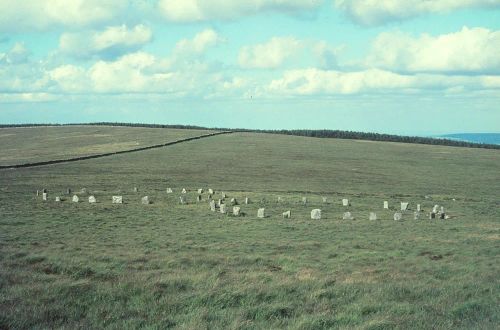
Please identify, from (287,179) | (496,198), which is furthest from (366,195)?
(287,179)

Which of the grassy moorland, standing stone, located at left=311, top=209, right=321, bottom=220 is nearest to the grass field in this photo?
standing stone, located at left=311, top=209, right=321, bottom=220

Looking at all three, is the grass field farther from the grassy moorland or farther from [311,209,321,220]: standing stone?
the grassy moorland

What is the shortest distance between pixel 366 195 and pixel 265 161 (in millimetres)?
40127

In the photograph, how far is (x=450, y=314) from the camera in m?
9.24

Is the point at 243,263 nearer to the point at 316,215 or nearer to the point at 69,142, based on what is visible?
the point at 316,215

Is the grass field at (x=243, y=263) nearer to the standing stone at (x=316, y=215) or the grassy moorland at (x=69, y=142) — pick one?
the standing stone at (x=316, y=215)

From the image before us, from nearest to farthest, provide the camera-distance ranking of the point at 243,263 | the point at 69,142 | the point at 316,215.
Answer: the point at 243,263, the point at 316,215, the point at 69,142

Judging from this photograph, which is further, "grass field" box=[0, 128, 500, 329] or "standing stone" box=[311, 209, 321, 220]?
"standing stone" box=[311, 209, 321, 220]

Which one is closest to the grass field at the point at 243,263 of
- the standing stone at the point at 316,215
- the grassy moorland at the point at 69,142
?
the standing stone at the point at 316,215

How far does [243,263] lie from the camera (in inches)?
588

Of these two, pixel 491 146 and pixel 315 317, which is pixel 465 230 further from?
pixel 491 146

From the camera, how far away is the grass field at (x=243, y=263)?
29.5 feet

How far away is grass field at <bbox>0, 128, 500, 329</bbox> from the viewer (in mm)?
8992

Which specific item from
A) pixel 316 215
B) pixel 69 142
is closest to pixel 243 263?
pixel 316 215
